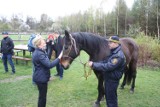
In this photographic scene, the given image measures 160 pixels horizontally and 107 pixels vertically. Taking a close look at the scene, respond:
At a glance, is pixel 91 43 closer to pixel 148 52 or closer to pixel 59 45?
pixel 59 45

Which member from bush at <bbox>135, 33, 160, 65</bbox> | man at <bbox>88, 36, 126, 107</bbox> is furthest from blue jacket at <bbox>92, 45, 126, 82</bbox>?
bush at <bbox>135, 33, 160, 65</bbox>

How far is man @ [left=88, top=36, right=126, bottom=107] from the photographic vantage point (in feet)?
11.2

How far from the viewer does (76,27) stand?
5069 cm

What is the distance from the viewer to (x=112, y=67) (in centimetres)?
339

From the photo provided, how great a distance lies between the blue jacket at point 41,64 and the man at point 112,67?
802 millimetres

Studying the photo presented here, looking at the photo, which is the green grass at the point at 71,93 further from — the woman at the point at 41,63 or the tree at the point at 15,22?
the tree at the point at 15,22

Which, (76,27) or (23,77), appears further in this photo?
(76,27)

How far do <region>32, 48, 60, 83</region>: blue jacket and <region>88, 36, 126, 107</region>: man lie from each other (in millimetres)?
802

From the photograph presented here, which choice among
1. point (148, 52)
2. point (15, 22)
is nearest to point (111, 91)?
point (148, 52)

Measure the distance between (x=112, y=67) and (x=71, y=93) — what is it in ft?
8.97

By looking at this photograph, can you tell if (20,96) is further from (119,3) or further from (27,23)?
(27,23)

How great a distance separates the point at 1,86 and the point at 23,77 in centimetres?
129

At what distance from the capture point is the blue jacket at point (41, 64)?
12.1ft

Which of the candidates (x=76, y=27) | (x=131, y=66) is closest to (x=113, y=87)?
(x=131, y=66)
